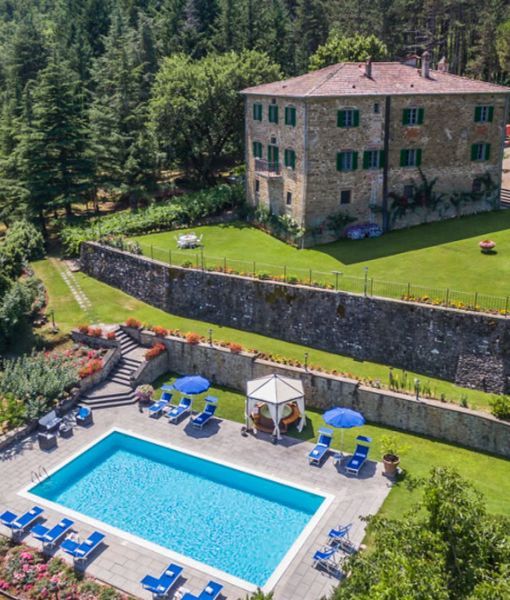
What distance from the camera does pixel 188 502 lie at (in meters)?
21.2

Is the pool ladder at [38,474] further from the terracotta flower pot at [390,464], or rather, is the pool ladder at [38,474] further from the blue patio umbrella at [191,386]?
the terracotta flower pot at [390,464]

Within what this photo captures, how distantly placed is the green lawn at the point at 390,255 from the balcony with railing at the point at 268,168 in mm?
3873

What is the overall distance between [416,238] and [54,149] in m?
25.6

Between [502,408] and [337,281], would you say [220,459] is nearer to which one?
[337,281]

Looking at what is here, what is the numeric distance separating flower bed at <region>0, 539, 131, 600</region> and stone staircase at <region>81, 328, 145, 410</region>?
931 centimetres

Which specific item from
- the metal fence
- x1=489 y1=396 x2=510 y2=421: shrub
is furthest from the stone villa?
x1=489 y1=396 x2=510 y2=421: shrub

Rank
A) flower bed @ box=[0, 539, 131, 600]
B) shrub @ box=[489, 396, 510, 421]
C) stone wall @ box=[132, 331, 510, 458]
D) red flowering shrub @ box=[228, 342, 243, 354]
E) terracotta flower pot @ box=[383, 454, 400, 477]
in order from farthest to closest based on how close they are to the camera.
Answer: red flowering shrub @ box=[228, 342, 243, 354]
stone wall @ box=[132, 331, 510, 458]
shrub @ box=[489, 396, 510, 421]
terracotta flower pot @ box=[383, 454, 400, 477]
flower bed @ box=[0, 539, 131, 600]

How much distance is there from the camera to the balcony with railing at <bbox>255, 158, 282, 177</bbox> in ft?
126

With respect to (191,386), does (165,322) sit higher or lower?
higher

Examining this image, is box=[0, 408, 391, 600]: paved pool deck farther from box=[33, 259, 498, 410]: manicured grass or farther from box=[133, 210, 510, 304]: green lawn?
box=[133, 210, 510, 304]: green lawn

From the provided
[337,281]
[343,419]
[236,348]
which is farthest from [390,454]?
[337,281]

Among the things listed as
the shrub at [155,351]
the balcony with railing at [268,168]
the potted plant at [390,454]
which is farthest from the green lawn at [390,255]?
the potted plant at [390,454]

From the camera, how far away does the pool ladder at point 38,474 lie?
875 inches

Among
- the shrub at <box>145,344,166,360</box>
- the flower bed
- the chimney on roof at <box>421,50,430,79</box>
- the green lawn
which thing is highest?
the chimney on roof at <box>421,50,430,79</box>
